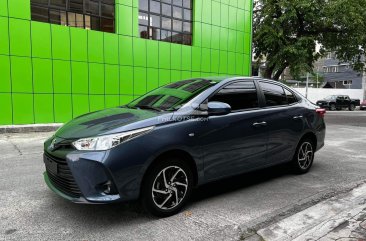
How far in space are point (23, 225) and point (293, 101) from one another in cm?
446

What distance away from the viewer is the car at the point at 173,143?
3.52 m

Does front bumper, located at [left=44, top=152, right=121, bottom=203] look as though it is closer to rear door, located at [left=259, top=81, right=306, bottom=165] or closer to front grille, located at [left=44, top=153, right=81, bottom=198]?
front grille, located at [left=44, top=153, right=81, bottom=198]

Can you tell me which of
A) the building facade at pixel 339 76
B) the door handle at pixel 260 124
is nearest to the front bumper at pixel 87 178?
the door handle at pixel 260 124

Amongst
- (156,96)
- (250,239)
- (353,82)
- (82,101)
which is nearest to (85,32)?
(82,101)

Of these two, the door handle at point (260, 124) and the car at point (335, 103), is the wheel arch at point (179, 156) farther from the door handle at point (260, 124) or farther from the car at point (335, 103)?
the car at point (335, 103)

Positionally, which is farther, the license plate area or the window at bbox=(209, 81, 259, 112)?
the window at bbox=(209, 81, 259, 112)

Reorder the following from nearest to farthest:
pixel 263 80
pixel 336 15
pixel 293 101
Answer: pixel 263 80 → pixel 293 101 → pixel 336 15

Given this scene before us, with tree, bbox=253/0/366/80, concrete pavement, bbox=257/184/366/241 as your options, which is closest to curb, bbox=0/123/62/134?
concrete pavement, bbox=257/184/366/241

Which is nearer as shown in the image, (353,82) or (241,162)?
(241,162)

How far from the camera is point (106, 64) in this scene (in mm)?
13914

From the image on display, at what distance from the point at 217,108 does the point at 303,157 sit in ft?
8.41

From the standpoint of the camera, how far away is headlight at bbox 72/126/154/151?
3.51 m

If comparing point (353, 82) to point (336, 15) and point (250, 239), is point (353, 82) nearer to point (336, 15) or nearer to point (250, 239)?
point (336, 15)

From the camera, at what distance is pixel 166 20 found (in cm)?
1614
